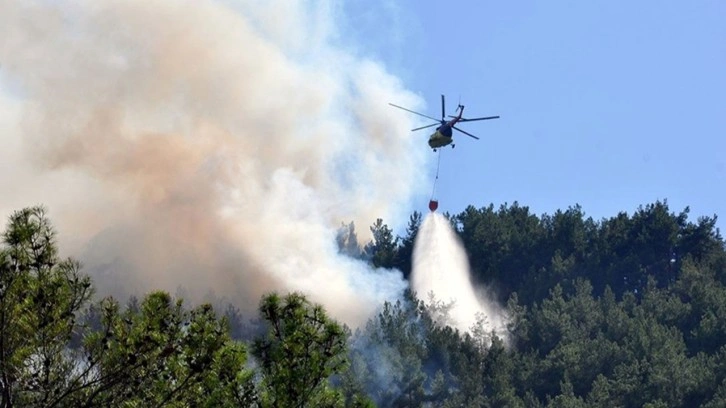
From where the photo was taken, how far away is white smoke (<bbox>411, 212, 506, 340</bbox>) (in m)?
134

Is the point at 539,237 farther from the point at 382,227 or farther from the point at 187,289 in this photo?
the point at 187,289

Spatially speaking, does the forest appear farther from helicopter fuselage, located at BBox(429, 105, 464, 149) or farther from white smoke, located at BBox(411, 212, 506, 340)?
helicopter fuselage, located at BBox(429, 105, 464, 149)

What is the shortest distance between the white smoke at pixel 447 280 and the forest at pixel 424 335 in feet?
4.58

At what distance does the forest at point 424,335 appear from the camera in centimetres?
2383

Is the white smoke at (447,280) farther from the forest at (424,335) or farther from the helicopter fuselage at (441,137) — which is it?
the helicopter fuselage at (441,137)

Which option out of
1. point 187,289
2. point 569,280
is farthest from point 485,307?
point 187,289

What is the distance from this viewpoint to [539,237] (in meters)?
152

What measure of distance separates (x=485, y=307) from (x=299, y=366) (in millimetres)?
115866

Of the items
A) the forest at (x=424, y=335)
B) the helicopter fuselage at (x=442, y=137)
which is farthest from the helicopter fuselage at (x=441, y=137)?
the forest at (x=424, y=335)

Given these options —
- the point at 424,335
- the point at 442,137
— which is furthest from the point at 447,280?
the point at 442,137

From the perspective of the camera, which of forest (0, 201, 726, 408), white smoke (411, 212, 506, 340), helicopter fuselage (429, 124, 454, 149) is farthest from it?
white smoke (411, 212, 506, 340)

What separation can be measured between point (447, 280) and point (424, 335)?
24.8 meters

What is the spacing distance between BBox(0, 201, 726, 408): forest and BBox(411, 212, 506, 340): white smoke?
1.39m

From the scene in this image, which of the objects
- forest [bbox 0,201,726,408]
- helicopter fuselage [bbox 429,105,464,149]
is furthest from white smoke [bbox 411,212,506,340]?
helicopter fuselage [bbox 429,105,464,149]
